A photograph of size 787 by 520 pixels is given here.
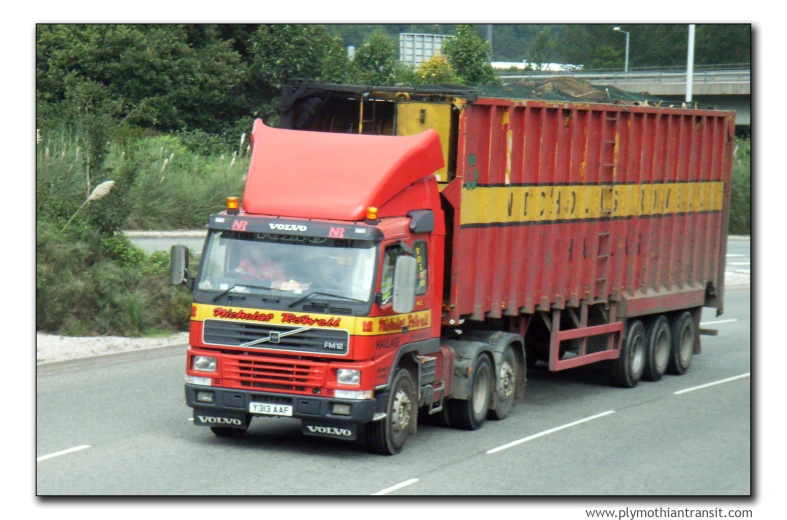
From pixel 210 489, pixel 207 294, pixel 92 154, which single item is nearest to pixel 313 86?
pixel 207 294

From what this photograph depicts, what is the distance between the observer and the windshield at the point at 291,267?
36.1 feet

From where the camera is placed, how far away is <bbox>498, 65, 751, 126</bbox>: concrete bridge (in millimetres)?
34188

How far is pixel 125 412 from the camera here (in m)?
13.5

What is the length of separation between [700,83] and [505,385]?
24.2 meters

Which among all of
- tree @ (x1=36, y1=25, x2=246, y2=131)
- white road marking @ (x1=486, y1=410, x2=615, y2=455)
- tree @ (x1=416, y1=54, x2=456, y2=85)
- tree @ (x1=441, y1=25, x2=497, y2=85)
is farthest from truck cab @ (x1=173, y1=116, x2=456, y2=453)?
tree @ (x1=441, y1=25, x2=497, y2=85)

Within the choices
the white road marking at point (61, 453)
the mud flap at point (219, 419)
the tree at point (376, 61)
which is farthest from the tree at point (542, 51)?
the white road marking at point (61, 453)

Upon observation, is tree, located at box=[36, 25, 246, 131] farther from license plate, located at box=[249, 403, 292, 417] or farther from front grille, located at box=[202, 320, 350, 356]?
license plate, located at box=[249, 403, 292, 417]

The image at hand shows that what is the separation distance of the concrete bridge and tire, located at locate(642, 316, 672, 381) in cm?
1609

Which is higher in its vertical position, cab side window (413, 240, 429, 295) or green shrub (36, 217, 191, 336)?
cab side window (413, 240, 429, 295)

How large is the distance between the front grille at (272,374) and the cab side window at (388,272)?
2.86 ft

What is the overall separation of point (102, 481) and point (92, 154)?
37.8ft

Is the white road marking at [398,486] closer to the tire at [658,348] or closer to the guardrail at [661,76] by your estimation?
the tire at [658,348]

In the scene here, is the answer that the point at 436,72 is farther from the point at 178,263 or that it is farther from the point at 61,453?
the point at 61,453

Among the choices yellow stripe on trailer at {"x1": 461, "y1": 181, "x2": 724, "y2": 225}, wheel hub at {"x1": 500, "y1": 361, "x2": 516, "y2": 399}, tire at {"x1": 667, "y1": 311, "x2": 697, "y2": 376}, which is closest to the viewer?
yellow stripe on trailer at {"x1": 461, "y1": 181, "x2": 724, "y2": 225}
